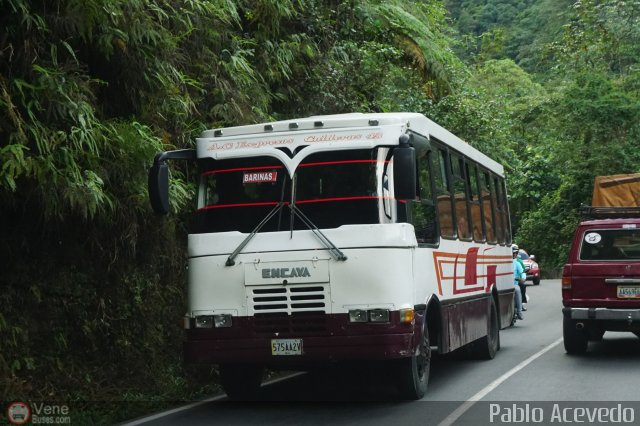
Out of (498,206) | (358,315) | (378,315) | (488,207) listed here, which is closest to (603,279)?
(488,207)

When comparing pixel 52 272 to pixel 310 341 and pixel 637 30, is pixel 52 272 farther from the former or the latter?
pixel 637 30

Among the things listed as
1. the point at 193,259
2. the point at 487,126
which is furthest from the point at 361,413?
the point at 487,126

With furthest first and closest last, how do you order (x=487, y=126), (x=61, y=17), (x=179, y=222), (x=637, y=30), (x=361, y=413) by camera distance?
(x=637, y=30)
(x=487, y=126)
(x=179, y=222)
(x=361, y=413)
(x=61, y=17)

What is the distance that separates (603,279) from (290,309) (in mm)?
6098

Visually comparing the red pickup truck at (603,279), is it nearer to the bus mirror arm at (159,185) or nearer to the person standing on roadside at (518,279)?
the bus mirror arm at (159,185)

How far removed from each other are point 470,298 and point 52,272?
5.54 metres

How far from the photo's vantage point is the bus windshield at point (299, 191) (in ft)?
34.9

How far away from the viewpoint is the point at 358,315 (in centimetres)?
1034

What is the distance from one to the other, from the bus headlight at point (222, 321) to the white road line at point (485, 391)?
94.8 inches

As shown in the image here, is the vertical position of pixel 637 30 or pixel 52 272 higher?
pixel 637 30

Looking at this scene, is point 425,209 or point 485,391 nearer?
point 425,209

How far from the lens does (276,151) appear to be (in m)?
10.9

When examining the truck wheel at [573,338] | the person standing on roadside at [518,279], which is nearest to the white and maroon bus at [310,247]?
the truck wheel at [573,338]

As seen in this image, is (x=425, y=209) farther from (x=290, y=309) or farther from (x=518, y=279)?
(x=518, y=279)
